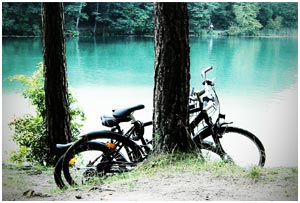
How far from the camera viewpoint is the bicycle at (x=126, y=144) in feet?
10.7

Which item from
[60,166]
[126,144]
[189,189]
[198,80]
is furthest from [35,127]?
[198,80]

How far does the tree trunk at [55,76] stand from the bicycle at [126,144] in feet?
4.58

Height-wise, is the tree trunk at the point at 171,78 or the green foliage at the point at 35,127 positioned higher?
the tree trunk at the point at 171,78

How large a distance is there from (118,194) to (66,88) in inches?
82.4

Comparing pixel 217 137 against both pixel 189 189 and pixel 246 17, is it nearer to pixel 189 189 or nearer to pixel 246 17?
pixel 189 189

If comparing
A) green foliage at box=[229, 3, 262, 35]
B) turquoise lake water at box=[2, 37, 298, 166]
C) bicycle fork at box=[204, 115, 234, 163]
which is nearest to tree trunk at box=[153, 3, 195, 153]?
bicycle fork at box=[204, 115, 234, 163]

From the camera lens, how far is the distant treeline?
19.5 ft

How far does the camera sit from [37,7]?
661 cm

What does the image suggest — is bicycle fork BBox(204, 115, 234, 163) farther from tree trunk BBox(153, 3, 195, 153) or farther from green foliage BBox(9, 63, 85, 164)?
green foliage BBox(9, 63, 85, 164)

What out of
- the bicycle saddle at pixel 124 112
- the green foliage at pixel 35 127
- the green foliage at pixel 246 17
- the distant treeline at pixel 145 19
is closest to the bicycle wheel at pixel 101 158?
the bicycle saddle at pixel 124 112

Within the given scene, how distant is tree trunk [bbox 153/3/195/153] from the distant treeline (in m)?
2.47

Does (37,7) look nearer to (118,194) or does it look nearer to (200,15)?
(200,15)

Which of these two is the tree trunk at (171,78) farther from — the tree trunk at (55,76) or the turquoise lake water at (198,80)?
the tree trunk at (55,76)

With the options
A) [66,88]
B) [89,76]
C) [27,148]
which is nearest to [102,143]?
[66,88]
